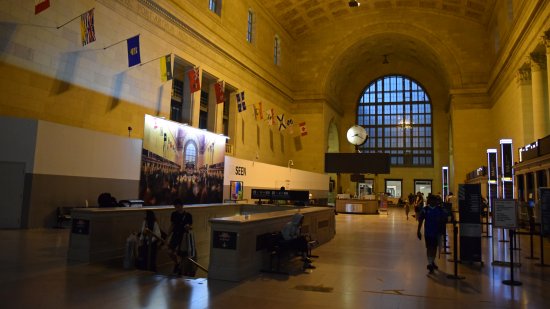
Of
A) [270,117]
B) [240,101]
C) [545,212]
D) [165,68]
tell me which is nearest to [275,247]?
[545,212]

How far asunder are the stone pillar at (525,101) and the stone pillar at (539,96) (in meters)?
1.42

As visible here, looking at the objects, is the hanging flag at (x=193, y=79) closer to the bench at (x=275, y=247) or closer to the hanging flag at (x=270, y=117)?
the hanging flag at (x=270, y=117)

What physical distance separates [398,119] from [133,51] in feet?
112

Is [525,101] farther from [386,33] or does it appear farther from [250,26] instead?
[250,26]

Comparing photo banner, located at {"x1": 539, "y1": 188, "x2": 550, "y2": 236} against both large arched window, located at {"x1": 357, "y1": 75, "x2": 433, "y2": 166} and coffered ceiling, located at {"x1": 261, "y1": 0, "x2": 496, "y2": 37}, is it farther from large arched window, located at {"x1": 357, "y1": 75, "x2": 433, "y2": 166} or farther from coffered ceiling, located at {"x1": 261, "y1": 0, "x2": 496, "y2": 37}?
large arched window, located at {"x1": 357, "y1": 75, "x2": 433, "y2": 166}

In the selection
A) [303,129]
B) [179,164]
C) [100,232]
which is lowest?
[100,232]

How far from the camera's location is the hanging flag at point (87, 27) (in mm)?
12375

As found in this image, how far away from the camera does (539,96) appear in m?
18.2

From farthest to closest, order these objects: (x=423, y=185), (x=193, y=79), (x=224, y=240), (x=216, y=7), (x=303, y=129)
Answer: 1. (x=423, y=185)
2. (x=303, y=129)
3. (x=216, y=7)
4. (x=193, y=79)
5. (x=224, y=240)

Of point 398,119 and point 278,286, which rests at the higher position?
point 398,119

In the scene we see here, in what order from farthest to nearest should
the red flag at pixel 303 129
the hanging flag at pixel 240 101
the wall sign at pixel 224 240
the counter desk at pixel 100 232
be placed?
the red flag at pixel 303 129, the hanging flag at pixel 240 101, the counter desk at pixel 100 232, the wall sign at pixel 224 240

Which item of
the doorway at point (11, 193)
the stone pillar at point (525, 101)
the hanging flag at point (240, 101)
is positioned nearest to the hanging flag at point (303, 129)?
the hanging flag at point (240, 101)

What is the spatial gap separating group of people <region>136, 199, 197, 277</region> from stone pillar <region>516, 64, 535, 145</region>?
749 inches

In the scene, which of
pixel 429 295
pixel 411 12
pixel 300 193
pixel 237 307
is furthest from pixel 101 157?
pixel 411 12
